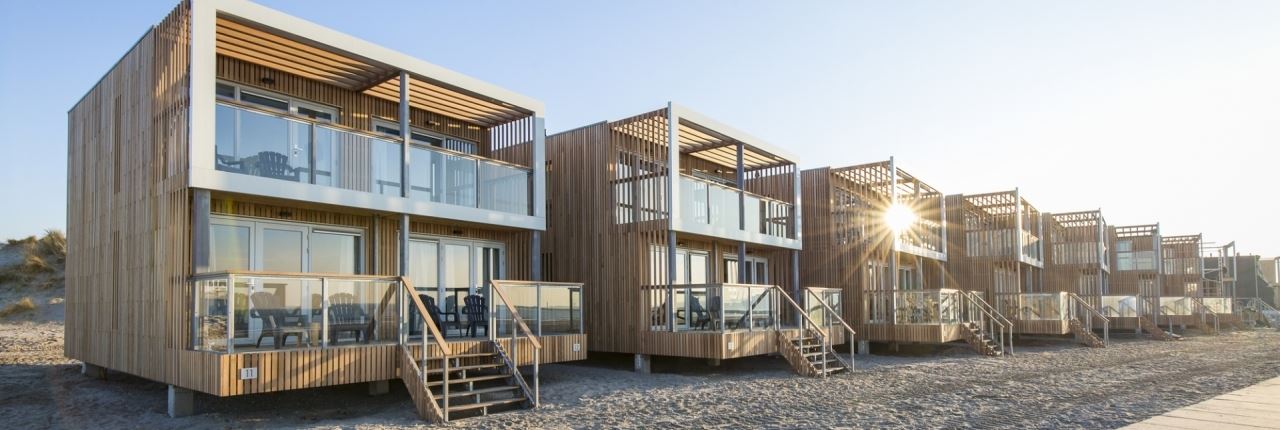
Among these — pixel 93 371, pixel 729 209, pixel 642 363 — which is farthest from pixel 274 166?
pixel 729 209

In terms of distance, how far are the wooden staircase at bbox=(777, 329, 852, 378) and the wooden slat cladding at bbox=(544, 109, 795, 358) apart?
73 cm

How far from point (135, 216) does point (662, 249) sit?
894 centimetres

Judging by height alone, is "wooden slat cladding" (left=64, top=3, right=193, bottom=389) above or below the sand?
above

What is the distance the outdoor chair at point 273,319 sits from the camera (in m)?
10.1

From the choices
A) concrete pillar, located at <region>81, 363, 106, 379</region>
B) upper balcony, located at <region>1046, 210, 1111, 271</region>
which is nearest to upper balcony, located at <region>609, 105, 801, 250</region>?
concrete pillar, located at <region>81, 363, 106, 379</region>

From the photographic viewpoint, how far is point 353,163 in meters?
12.6

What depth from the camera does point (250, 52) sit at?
12664 millimetres

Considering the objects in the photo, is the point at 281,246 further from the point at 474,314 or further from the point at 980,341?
the point at 980,341

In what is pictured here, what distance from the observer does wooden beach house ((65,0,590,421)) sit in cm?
1053

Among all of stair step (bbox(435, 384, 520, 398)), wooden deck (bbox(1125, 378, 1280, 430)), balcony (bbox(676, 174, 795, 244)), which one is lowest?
stair step (bbox(435, 384, 520, 398))

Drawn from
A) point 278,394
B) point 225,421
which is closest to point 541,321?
point 278,394

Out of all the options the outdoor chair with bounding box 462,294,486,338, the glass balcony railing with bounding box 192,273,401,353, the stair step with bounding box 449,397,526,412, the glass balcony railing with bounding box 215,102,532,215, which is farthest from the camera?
the outdoor chair with bounding box 462,294,486,338

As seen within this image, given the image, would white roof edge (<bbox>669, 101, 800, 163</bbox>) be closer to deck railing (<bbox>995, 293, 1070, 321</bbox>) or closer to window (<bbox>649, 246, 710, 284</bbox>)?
window (<bbox>649, 246, 710, 284</bbox>)

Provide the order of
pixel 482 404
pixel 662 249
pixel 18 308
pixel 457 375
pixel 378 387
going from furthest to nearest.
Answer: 1. pixel 18 308
2. pixel 662 249
3. pixel 378 387
4. pixel 457 375
5. pixel 482 404
